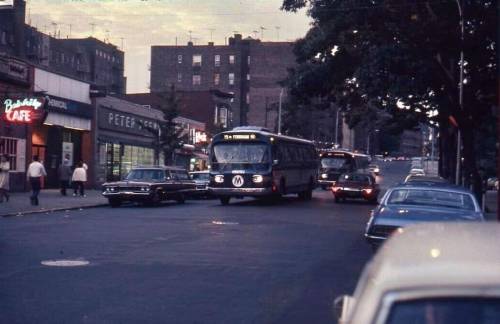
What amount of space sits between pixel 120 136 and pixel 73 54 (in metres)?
58.0

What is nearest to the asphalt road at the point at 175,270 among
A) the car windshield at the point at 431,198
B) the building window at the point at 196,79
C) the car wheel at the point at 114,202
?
the car windshield at the point at 431,198

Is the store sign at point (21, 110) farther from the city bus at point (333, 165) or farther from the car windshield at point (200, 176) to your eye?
the city bus at point (333, 165)

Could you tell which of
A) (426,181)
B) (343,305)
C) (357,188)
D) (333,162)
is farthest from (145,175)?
(333,162)

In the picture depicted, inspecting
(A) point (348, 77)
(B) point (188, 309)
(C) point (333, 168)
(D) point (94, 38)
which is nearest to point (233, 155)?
(A) point (348, 77)

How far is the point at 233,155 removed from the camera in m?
33.9

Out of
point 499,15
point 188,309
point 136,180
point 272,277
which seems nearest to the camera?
point 188,309

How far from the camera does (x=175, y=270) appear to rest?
1278 centimetres

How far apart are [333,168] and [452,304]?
201 feet

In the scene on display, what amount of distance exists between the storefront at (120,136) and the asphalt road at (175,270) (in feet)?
Answer: 84.8

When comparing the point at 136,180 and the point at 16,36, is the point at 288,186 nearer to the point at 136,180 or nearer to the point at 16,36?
the point at 136,180

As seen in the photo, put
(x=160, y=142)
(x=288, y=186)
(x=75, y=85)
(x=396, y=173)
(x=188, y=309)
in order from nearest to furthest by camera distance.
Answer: (x=188, y=309) < (x=288, y=186) < (x=75, y=85) < (x=160, y=142) < (x=396, y=173)

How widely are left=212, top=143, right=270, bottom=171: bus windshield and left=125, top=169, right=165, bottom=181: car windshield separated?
2417 mm

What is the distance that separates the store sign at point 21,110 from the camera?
1368 inches

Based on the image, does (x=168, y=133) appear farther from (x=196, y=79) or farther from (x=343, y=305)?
(x=196, y=79)
